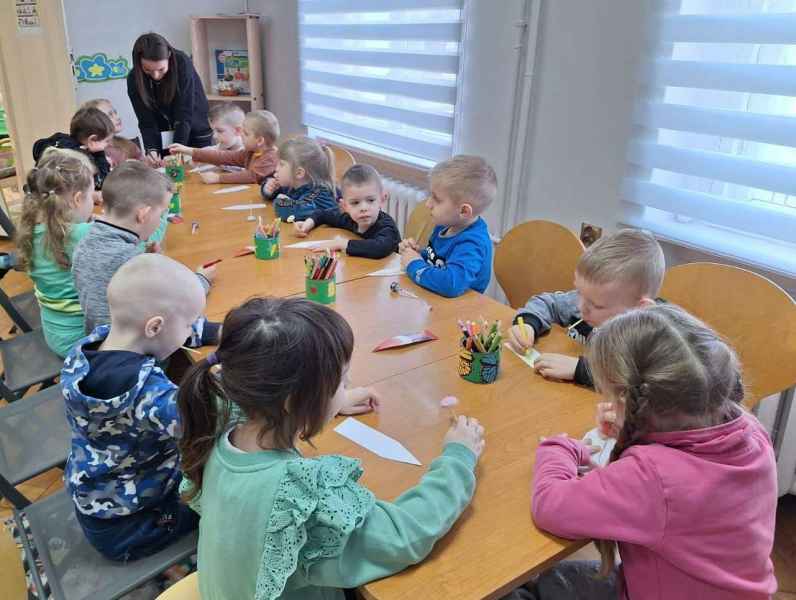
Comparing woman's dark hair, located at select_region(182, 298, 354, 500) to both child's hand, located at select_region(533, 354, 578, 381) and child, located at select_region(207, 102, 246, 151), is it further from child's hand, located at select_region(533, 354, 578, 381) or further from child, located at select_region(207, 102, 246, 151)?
child, located at select_region(207, 102, 246, 151)

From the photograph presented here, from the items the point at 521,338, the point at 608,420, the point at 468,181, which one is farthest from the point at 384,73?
the point at 608,420

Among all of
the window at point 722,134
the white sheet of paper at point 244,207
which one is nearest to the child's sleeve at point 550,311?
the window at point 722,134

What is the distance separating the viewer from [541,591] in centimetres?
128

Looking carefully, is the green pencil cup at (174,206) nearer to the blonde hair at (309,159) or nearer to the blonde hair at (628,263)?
the blonde hair at (309,159)

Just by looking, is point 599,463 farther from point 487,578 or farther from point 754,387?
point 754,387

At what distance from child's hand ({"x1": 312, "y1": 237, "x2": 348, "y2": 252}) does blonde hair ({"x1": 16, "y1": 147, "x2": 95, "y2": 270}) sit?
906 millimetres

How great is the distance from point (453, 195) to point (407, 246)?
284 mm

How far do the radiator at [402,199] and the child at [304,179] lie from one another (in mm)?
804

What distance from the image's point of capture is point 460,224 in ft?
7.28

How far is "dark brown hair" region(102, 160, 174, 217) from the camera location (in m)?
2.06

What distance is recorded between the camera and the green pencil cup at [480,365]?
1.46m

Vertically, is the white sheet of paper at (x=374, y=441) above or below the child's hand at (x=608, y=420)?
below

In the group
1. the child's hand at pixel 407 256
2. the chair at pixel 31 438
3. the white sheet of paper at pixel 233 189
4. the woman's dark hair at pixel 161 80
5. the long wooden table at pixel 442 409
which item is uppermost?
the woman's dark hair at pixel 161 80

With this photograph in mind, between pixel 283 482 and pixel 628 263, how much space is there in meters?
1.07
